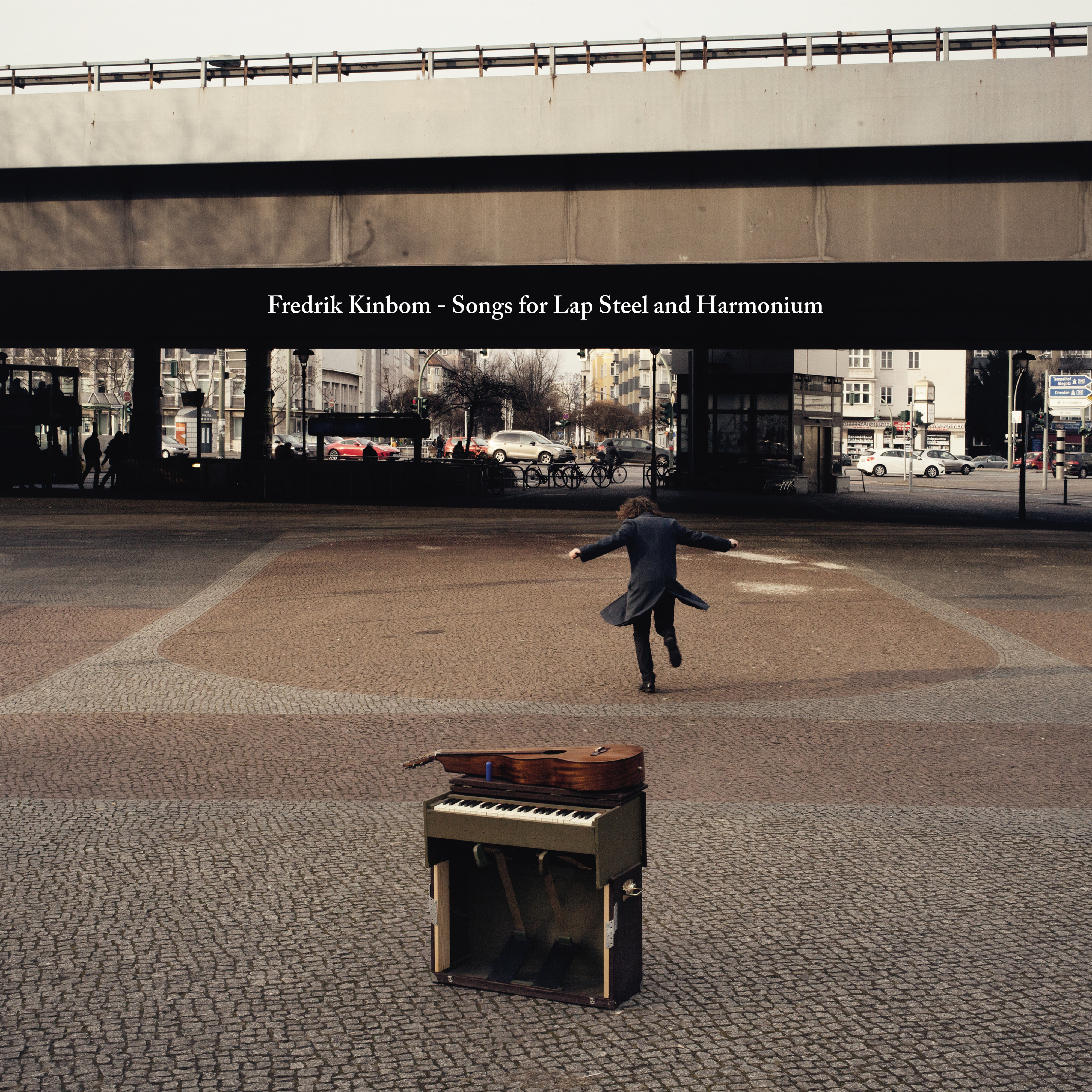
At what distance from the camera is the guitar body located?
3.77m

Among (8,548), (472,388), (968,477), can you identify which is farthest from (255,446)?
(968,477)

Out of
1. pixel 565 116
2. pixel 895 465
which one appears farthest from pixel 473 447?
pixel 565 116

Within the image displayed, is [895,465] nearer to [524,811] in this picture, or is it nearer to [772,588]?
[772,588]

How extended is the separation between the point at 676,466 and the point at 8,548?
105ft

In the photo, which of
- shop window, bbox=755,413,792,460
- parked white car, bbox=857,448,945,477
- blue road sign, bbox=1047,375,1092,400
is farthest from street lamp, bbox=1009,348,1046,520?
parked white car, bbox=857,448,945,477

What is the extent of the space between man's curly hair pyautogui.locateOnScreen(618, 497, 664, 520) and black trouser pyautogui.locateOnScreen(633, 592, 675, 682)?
0.58m

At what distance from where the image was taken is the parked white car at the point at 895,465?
68312mm

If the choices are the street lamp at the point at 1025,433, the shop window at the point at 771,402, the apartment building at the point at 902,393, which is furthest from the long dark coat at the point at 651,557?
the apartment building at the point at 902,393

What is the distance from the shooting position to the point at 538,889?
393 cm

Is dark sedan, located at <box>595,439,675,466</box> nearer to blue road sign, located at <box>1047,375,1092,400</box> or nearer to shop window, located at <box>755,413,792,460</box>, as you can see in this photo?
shop window, located at <box>755,413,792,460</box>

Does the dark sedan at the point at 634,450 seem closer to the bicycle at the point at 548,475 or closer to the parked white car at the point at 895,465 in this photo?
the parked white car at the point at 895,465

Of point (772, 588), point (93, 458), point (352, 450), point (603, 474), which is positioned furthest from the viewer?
point (352, 450)

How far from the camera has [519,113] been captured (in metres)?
20.7

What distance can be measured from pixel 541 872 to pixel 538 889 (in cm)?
16
